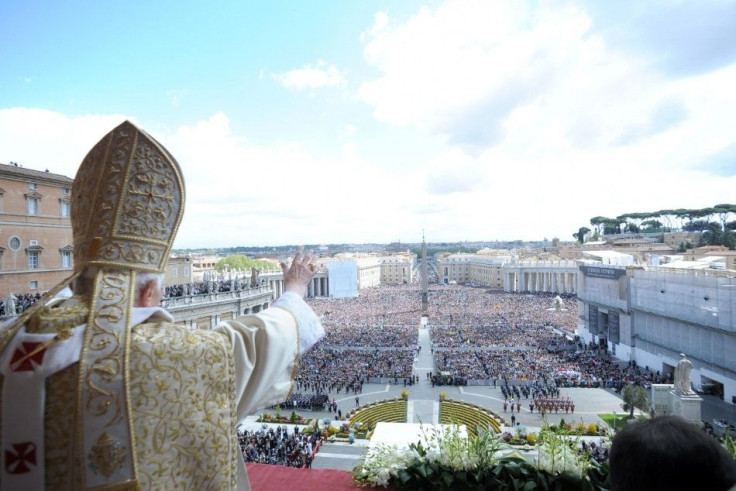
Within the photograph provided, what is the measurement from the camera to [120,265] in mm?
1630

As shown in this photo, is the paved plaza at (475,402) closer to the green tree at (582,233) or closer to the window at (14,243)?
the window at (14,243)

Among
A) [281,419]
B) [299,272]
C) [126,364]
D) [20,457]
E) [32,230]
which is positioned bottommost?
[281,419]

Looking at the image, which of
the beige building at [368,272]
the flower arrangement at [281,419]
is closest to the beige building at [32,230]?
the flower arrangement at [281,419]

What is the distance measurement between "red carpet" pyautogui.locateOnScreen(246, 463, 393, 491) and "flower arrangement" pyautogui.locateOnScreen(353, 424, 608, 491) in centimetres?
16

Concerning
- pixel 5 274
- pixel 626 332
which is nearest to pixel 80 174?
pixel 5 274

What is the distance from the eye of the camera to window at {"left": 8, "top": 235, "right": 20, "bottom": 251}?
18.2m

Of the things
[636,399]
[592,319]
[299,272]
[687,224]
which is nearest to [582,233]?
[687,224]

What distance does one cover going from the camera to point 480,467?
393 cm

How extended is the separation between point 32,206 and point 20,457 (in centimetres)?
2245

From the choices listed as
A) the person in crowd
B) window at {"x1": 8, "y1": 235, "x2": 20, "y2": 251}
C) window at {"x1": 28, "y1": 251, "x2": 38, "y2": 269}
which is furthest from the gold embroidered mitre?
window at {"x1": 28, "y1": 251, "x2": 38, "y2": 269}

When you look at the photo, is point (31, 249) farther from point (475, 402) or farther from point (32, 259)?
point (475, 402)

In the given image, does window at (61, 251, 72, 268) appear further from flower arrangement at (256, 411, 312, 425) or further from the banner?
the banner

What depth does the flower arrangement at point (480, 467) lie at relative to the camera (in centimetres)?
371

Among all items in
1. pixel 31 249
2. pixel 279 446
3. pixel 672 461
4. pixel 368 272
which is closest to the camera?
pixel 672 461
